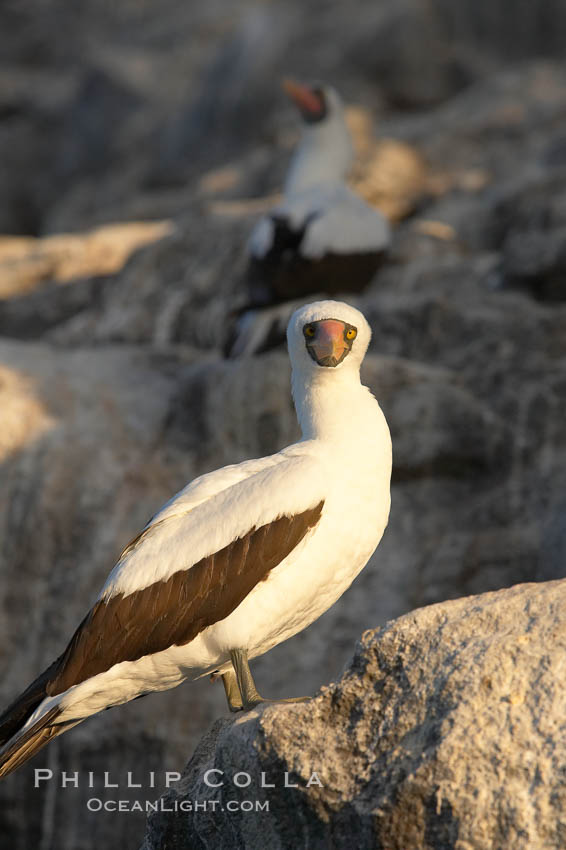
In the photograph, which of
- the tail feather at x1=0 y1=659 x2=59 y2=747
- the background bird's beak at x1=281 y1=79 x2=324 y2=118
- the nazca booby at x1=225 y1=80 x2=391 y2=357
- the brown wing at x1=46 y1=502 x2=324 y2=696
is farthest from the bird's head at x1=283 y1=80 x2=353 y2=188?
the tail feather at x1=0 y1=659 x2=59 y2=747

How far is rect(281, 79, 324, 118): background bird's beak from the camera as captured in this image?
1166 cm

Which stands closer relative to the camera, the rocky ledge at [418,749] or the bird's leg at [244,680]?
the rocky ledge at [418,749]

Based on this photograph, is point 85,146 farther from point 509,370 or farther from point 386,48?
point 509,370

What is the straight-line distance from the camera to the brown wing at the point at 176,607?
14.2ft

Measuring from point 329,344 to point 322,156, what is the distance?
280 inches

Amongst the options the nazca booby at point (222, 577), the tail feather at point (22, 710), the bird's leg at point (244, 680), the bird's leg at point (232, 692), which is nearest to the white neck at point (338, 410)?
the nazca booby at point (222, 577)

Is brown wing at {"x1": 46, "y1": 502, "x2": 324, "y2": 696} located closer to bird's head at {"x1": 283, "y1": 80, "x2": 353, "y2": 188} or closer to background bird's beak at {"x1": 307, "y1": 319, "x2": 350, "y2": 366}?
background bird's beak at {"x1": 307, "y1": 319, "x2": 350, "y2": 366}

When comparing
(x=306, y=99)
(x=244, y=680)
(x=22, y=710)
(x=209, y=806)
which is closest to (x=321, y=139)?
(x=306, y=99)

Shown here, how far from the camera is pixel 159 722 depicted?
24.8ft

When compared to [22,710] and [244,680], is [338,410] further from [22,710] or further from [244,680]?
[22,710]

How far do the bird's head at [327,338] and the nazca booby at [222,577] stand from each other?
0.98 ft

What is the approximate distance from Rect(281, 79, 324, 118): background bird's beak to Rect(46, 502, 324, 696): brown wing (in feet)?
26.2

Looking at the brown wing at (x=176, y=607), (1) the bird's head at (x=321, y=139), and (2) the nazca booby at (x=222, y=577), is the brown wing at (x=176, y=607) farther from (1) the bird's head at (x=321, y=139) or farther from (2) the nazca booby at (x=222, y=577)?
(1) the bird's head at (x=321, y=139)

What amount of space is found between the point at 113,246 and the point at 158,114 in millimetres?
7050
